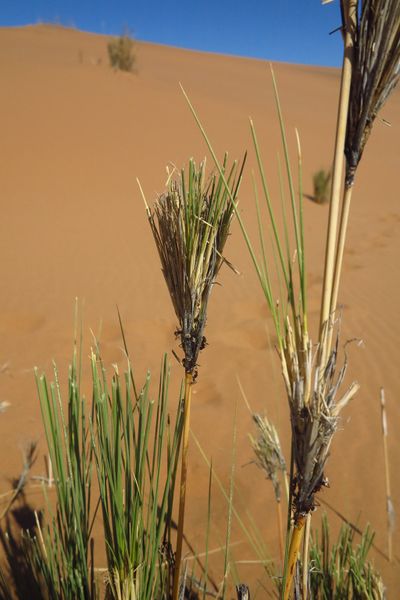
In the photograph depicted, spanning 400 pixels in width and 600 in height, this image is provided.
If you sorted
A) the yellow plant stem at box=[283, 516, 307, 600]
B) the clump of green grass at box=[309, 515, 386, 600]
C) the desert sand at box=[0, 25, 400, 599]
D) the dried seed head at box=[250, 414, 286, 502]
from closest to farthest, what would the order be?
the yellow plant stem at box=[283, 516, 307, 600] → the clump of green grass at box=[309, 515, 386, 600] → the dried seed head at box=[250, 414, 286, 502] → the desert sand at box=[0, 25, 400, 599]

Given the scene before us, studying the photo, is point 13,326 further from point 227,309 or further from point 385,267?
point 385,267

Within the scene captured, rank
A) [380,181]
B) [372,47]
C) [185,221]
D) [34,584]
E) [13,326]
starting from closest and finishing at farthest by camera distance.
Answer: [372,47], [185,221], [34,584], [13,326], [380,181]

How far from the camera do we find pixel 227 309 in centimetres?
455

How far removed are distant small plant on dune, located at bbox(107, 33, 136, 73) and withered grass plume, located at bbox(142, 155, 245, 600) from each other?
597 inches

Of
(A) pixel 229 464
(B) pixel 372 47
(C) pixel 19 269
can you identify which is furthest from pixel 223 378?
(B) pixel 372 47

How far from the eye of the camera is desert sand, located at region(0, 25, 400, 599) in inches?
103

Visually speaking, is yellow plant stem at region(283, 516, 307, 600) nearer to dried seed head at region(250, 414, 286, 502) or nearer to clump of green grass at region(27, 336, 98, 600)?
clump of green grass at region(27, 336, 98, 600)

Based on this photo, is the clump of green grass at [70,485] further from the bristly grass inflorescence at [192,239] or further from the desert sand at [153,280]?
the desert sand at [153,280]

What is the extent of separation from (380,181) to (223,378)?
322 inches

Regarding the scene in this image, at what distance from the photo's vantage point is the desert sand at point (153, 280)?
261cm

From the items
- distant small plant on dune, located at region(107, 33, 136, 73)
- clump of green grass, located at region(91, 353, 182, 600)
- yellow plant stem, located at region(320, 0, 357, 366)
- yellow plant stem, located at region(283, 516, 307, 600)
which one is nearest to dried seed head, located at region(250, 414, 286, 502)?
clump of green grass, located at region(91, 353, 182, 600)

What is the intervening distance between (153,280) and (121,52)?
1172 cm

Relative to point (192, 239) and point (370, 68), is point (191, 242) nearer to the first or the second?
point (192, 239)

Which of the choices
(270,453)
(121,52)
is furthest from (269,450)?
(121,52)
